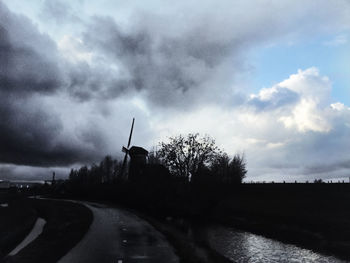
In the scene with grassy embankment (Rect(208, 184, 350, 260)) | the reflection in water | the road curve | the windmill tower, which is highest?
the windmill tower

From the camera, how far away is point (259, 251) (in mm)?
24141

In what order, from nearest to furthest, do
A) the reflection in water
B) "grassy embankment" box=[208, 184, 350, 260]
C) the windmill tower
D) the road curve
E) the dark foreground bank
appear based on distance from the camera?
the road curve, the reflection in water, "grassy embankment" box=[208, 184, 350, 260], the dark foreground bank, the windmill tower

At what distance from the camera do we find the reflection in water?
70.1 ft

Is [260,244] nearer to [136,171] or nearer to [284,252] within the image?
[284,252]

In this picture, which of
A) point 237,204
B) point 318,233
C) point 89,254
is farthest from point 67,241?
point 237,204

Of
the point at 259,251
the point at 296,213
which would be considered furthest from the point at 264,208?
the point at 259,251

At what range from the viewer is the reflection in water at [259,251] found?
21.4m

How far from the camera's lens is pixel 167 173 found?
62.2 metres

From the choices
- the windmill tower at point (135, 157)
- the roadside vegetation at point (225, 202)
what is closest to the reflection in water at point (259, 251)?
the roadside vegetation at point (225, 202)

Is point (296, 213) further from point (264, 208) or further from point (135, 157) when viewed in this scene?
point (135, 157)

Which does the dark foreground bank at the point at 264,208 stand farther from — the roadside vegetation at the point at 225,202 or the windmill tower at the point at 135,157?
the windmill tower at the point at 135,157

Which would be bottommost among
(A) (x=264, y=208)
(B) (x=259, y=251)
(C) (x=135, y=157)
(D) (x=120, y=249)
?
(B) (x=259, y=251)

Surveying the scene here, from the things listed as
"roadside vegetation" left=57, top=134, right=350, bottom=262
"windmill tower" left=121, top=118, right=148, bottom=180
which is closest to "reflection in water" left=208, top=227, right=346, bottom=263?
"roadside vegetation" left=57, top=134, right=350, bottom=262

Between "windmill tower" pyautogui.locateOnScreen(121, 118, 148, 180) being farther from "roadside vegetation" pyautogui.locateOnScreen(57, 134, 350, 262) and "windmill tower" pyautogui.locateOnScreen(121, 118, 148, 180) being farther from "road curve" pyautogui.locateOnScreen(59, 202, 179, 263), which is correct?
"road curve" pyautogui.locateOnScreen(59, 202, 179, 263)
